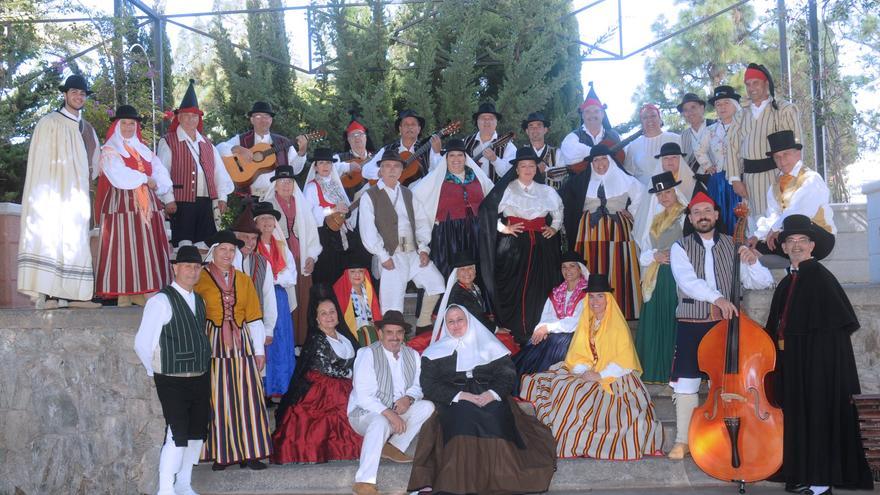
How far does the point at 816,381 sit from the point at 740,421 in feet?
2.02

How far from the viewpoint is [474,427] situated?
614 centimetres

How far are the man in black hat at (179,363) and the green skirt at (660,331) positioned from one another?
3060 mm

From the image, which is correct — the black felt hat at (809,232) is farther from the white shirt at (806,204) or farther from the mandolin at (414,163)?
the mandolin at (414,163)

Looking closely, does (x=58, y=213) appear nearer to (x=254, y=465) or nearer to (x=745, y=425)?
(x=254, y=465)

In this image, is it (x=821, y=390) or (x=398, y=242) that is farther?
(x=398, y=242)

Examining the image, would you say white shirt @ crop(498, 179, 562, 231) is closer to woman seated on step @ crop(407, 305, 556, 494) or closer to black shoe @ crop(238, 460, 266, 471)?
woman seated on step @ crop(407, 305, 556, 494)

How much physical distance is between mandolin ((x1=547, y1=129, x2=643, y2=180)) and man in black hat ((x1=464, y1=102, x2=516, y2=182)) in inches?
16.6

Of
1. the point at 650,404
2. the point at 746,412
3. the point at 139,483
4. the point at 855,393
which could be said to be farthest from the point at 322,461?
the point at 855,393

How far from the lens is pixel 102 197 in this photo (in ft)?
23.6

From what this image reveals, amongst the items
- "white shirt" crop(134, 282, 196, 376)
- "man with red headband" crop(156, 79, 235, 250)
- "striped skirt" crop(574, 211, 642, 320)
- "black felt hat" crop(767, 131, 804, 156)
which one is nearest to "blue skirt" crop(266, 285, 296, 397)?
"man with red headband" crop(156, 79, 235, 250)

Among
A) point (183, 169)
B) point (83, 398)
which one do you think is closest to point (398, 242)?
point (183, 169)

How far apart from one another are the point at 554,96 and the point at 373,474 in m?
6.04

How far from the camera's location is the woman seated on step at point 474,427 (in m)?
5.99

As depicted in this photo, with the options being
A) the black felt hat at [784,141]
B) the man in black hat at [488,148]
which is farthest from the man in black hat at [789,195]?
the man in black hat at [488,148]
